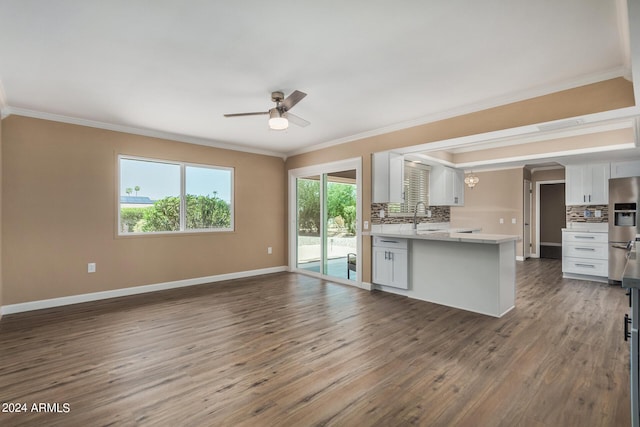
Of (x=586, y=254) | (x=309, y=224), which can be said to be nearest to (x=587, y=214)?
(x=586, y=254)

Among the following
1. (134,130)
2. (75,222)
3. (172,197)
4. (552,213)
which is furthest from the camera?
(552,213)

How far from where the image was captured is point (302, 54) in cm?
259

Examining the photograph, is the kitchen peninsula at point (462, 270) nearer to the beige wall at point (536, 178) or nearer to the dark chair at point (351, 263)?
the dark chair at point (351, 263)

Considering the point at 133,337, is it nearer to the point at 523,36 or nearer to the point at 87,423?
the point at 87,423

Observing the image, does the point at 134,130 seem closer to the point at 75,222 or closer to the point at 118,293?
the point at 75,222

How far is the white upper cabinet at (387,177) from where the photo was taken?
4.84 m

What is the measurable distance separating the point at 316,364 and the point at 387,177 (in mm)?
3095

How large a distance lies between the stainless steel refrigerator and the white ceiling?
11.7ft

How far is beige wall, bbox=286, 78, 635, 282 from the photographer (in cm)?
290

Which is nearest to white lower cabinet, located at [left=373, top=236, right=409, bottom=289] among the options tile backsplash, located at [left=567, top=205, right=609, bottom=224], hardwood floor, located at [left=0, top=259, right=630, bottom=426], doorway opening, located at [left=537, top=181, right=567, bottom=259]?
hardwood floor, located at [left=0, top=259, right=630, bottom=426]

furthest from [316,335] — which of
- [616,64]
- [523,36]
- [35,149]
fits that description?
[35,149]

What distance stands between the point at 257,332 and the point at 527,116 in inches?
144

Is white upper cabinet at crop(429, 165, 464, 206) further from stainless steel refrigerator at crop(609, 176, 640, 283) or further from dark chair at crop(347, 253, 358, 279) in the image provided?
stainless steel refrigerator at crop(609, 176, 640, 283)

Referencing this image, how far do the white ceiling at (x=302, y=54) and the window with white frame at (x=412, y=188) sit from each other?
166 cm
